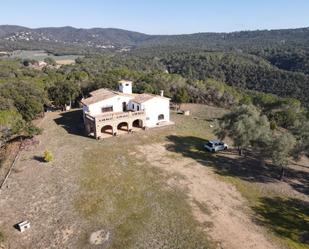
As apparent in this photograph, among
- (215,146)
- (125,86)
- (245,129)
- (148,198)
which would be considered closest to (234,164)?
(215,146)

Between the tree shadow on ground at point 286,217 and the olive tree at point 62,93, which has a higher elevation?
the olive tree at point 62,93

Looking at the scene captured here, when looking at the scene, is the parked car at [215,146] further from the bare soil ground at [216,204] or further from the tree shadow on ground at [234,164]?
the bare soil ground at [216,204]

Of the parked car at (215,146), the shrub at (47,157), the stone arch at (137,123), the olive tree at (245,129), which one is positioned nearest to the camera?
the shrub at (47,157)

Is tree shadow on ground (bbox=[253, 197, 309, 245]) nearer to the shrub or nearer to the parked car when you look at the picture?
the parked car

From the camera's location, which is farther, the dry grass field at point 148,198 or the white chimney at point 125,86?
the white chimney at point 125,86

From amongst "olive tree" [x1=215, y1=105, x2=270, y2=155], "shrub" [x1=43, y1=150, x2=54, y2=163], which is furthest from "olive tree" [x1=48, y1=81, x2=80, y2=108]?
"olive tree" [x1=215, y1=105, x2=270, y2=155]

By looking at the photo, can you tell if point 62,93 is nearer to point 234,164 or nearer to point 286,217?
point 234,164

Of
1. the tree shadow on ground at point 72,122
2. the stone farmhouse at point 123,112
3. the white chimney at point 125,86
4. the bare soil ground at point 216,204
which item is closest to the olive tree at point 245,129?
the bare soil ground at point 216,204

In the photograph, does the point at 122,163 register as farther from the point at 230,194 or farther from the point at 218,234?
the point at 218,234
